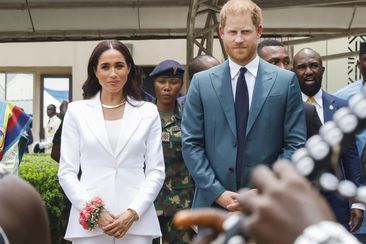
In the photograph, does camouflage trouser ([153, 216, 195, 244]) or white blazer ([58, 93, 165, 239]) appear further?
camouflage trouser ([153, 216, 195, 244])

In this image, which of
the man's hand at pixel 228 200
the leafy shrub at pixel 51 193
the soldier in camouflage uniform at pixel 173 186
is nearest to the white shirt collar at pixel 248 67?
the man's hand at pixel 228 200

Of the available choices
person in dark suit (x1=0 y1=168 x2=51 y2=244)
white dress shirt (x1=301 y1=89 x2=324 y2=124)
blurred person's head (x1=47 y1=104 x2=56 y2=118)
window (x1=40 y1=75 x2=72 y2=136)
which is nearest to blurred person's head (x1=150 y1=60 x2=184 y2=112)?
white dress shirt (x1=301 y1=89 x2=324 y2=124)

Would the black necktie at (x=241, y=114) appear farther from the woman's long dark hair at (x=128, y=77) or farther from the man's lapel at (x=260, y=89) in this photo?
the woman's long dark hair at (x=128, y=77)

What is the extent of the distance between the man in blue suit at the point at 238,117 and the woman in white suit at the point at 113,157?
57cm

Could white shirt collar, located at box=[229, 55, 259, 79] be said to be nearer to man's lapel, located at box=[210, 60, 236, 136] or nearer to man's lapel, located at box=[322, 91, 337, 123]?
man's lapel, located at box=[210, 60, 236, 136]

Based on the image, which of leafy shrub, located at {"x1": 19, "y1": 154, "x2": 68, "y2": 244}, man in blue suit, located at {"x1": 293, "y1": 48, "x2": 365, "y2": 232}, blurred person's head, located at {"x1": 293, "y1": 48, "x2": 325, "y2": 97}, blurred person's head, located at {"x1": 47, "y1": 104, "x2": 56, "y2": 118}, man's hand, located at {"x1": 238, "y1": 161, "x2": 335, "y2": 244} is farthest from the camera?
blurred person's head, located at {"x1": 47, "y1": 104, "x2": 56, "y2": 118}

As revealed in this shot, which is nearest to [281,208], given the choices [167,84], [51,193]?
[167,84]

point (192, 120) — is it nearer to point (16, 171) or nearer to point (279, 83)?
point (279, 83)

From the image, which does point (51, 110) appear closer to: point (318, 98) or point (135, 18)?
point (135, 18)

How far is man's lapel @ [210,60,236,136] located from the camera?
420cm

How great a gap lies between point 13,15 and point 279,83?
9.53 metres

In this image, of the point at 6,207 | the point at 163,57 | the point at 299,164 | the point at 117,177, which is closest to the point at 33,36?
the point at 163,57

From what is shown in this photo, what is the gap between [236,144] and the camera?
4.16m

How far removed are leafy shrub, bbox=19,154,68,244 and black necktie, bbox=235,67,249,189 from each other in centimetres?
379
